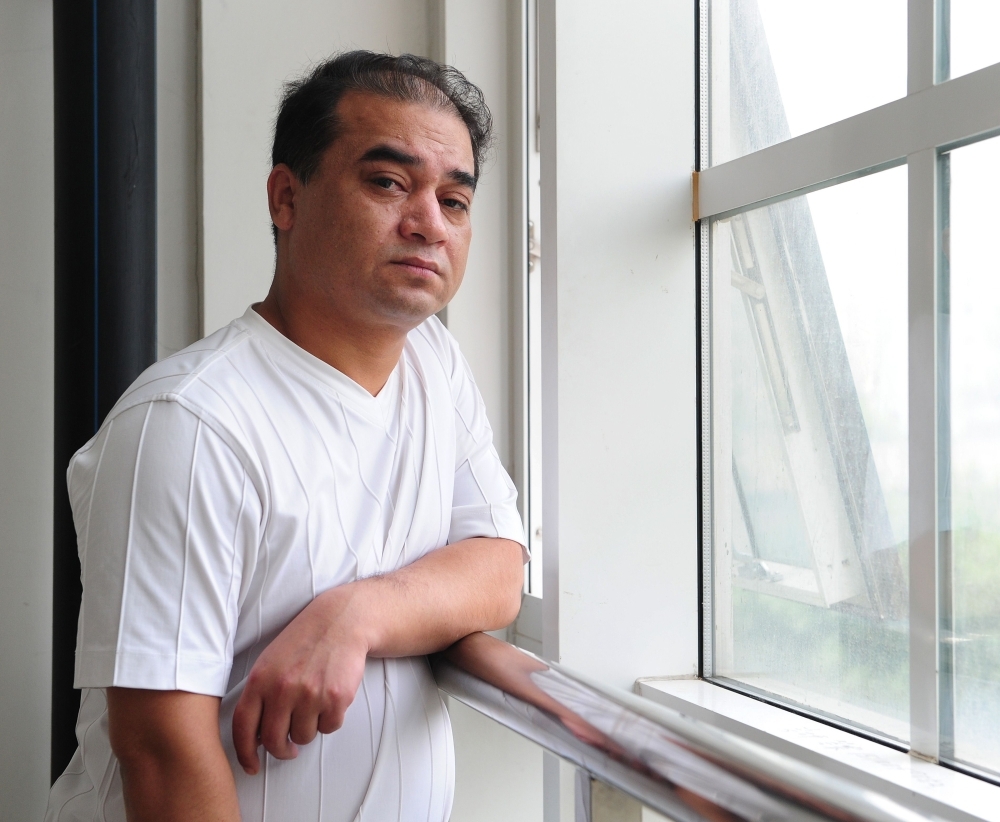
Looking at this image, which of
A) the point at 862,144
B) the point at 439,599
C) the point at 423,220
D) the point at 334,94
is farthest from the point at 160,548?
the point at 862,144

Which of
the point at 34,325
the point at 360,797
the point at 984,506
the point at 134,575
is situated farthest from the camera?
the point at 34,325

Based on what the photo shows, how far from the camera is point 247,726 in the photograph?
0.88 m

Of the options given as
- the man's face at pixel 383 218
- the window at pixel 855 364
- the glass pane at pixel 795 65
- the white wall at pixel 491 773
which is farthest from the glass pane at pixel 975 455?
the white wall at pixel 491 773

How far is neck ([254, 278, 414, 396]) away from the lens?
1210mm

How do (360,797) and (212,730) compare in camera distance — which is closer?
(212,730)

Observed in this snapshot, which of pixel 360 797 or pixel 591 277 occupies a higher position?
pixel 591 277

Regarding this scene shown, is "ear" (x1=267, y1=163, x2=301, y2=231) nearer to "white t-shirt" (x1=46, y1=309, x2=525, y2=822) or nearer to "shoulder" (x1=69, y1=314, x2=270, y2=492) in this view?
"white t-shirt" (x1=46, y1=309, x2=525, y2=822)

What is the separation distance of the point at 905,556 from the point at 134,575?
41.4 inches

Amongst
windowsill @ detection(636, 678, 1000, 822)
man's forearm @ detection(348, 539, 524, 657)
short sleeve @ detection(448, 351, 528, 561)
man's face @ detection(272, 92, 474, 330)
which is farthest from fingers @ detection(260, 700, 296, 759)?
windowsill @ detection(636, 678, 1000, 822)

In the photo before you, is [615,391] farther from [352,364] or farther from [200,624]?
[200,624]

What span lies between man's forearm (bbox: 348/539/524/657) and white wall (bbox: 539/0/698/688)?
0.41m

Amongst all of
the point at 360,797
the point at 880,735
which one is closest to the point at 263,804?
the point at 360,797

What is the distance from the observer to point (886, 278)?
1.29 metres

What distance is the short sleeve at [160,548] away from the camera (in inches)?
34.5
